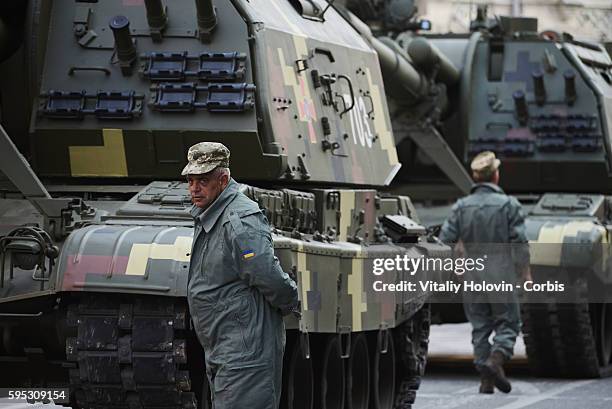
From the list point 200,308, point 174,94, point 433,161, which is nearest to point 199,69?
point 174,94

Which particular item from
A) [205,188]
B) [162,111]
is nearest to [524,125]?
[162,111]

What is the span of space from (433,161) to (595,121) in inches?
71.9

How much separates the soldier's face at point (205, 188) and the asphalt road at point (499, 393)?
522 centimetres

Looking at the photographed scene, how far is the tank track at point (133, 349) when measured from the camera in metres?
9.72

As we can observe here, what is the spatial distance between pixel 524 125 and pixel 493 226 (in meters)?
4.86

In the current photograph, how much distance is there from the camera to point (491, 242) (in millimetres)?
14273

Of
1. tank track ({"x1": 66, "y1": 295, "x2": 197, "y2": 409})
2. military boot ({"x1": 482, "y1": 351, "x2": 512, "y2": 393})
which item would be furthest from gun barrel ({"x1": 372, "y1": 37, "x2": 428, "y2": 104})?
tank track ({"x1": 66, "y1": 295, "x2": 197, "y2": 409})

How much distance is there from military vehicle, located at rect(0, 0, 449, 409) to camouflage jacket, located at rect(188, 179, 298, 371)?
1.42 metres

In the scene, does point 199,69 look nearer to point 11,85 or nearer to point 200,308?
point 11,85

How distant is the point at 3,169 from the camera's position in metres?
10.6

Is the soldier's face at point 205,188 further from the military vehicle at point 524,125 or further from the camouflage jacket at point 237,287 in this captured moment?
the military vehicle at point 524,125

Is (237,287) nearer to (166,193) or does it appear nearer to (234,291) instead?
(234,291)

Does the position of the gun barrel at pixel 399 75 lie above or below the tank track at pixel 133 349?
above

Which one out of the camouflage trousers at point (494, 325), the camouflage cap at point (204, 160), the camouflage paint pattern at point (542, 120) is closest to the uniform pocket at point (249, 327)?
the camouflage cap at point (204, 160)
